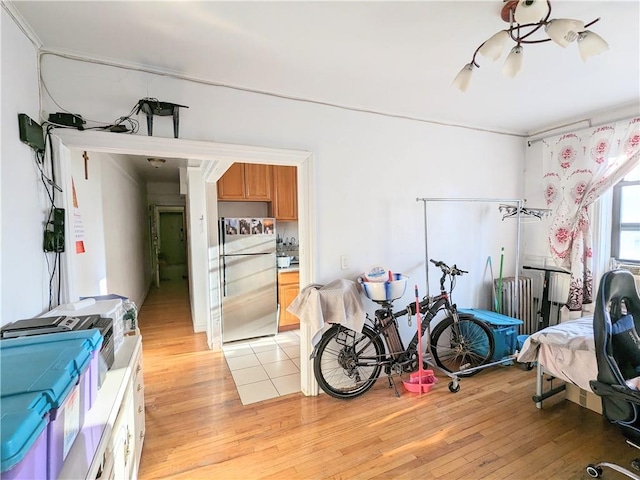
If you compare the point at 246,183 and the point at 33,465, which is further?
the point at 246,183

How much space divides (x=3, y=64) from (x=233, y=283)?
2.89 meters

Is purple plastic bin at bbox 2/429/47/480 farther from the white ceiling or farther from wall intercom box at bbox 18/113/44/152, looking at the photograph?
the white ceiling

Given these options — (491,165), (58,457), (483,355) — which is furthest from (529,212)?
(58,457)

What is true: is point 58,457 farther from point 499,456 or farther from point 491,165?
point 491,165

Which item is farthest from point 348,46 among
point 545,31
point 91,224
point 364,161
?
point 91,224

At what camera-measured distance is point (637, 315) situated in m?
1.80

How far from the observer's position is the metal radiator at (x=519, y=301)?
3461 mm

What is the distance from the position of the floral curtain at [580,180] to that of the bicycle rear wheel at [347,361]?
2141 millimetres

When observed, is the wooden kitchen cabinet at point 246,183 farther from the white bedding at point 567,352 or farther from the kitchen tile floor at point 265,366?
the white bedding at point 567,352

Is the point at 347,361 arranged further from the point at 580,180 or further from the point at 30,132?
the point at 580,180

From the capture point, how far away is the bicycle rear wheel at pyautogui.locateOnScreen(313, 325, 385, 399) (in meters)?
2.58

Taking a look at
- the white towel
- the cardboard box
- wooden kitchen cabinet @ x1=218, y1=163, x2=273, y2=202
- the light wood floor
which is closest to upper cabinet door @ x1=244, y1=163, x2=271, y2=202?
wooden kitchen cabinet @ x1=218, y1=163, x2=273, y2=202

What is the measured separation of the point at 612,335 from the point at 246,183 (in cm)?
386

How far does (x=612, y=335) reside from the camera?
68.2 inches
